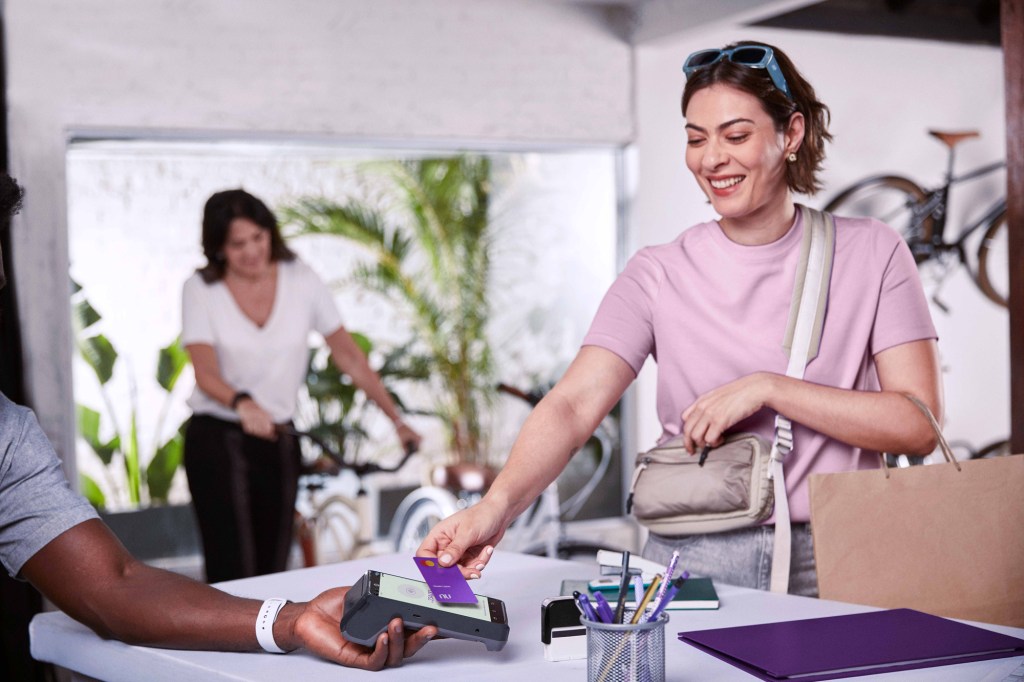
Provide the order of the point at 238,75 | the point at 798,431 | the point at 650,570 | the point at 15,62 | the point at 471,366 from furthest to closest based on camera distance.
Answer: the point at 471,366
the point at 238,75
the point at 15,62
the point at 798,431
the point at 650,570

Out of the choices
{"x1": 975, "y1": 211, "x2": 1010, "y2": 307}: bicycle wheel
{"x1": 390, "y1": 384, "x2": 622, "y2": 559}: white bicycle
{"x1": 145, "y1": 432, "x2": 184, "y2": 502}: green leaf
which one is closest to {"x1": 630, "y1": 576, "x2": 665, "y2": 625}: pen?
Result: {"x1": 390, "y1": 384, "x2": 622, "y2": 559}: white bicycle

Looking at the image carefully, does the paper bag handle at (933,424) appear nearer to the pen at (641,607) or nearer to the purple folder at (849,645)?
the purple folder at (849,645)

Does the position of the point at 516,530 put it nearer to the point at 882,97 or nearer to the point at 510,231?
the point at 510,231

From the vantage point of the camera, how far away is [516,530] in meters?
4.97

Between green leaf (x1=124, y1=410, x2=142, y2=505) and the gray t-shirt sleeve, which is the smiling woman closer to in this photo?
the gray t-shirt sleeve

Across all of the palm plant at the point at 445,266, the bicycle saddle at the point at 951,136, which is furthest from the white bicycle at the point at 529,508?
the bicycle saddle at the point at 951,136

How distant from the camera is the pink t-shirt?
75.1 inches

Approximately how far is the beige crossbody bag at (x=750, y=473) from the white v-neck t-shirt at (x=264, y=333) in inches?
99.7

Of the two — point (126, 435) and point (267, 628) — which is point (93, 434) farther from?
point (267, 628)

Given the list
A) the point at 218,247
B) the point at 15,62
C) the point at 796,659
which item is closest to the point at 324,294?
the point at 218,247

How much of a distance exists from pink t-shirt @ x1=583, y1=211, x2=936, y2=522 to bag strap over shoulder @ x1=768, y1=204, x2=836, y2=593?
0.06 feet

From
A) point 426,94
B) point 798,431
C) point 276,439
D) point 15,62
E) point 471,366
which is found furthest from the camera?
point 471,366

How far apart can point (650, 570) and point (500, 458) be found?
4.59 meters

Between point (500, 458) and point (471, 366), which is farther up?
point (471, 366)
